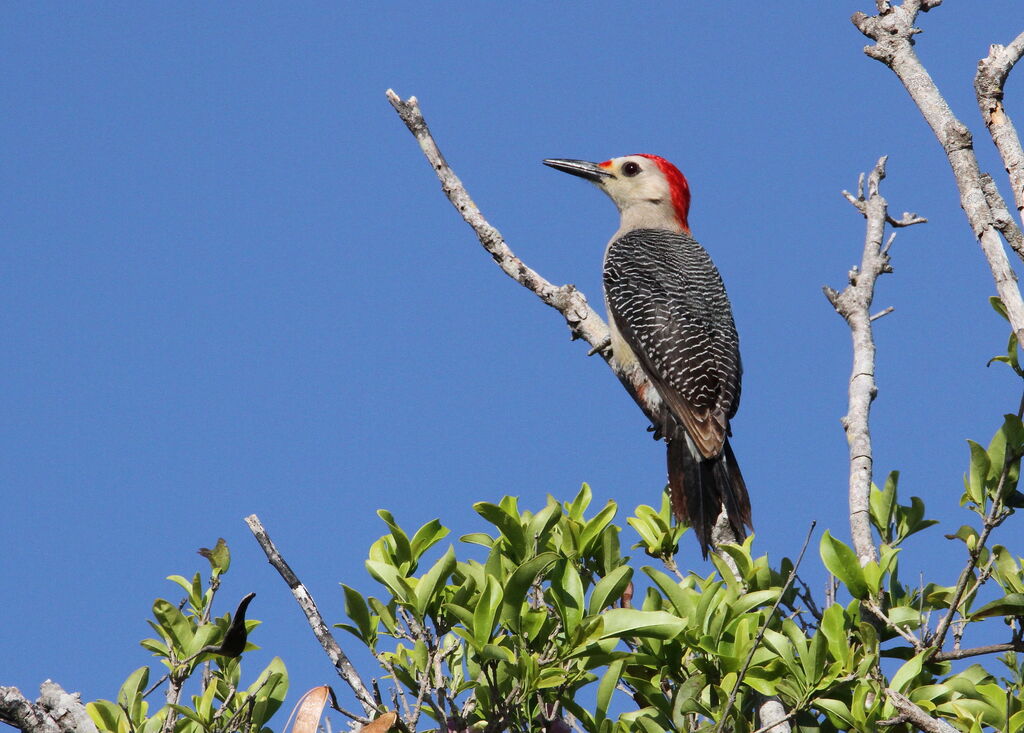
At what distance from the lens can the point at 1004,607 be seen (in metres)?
3.32

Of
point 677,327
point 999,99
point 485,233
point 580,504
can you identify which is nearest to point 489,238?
point 485,233

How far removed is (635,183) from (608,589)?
20.0 ft

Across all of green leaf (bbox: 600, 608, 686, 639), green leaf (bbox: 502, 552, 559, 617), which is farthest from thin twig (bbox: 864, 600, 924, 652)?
green leaf (bbox: 502, 552, 559, 617)

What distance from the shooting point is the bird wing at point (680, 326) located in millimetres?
6242

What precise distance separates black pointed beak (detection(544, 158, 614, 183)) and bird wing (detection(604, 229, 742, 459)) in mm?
810

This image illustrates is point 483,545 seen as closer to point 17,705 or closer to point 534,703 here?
point 534,703

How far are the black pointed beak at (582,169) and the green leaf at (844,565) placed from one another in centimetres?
537

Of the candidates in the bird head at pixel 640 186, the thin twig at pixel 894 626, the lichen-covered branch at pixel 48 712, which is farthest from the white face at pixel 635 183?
the lichen-covered branch at pixel 48 712

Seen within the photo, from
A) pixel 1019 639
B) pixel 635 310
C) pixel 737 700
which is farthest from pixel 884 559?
pixel 635 310

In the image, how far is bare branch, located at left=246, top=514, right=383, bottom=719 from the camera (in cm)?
278

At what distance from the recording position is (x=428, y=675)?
2.68 metres

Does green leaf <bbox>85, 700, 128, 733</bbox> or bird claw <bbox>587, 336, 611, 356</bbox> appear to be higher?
bird claw <bbox>587, 336, 611, 356</bbox>

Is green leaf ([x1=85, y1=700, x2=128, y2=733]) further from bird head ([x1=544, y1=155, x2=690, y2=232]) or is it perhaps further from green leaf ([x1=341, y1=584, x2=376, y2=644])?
bird head ([x1=544, y1=155, x2=690, y2=232])

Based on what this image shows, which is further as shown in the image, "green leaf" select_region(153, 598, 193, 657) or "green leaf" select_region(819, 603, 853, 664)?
"green leaf" select_region(153, 598, 193, 657)
